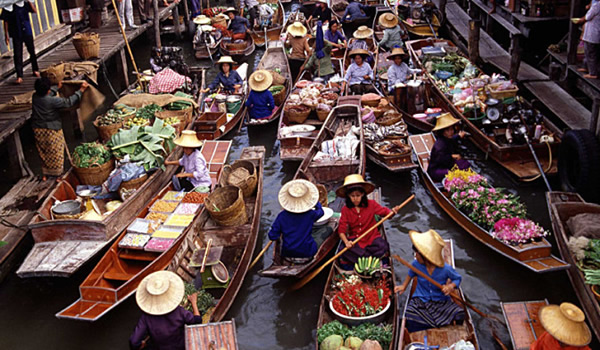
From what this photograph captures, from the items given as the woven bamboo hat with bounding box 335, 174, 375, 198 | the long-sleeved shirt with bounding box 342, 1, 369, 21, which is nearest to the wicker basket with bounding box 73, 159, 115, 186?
the woven bamboo hat with bounding box 335, 174, 375, 198

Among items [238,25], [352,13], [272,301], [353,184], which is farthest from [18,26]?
[352,13]

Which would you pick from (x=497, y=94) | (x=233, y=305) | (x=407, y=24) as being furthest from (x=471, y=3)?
(x=233, y=305)

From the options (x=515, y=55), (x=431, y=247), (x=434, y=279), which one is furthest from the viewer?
(x=515, y=55)

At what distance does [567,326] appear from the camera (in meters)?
4.99

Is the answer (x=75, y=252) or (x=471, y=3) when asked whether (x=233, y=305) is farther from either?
(x=471, y=3)

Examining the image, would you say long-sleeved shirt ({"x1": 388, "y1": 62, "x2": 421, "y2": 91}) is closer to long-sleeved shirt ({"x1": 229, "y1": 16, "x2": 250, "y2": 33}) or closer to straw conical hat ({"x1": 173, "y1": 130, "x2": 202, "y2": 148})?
straw conical hat ({"x1": 173, "y1": 130, "x2": 202, "y2": 148})

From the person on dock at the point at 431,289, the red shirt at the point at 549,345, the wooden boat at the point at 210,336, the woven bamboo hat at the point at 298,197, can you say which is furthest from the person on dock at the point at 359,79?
the red shirt at the point at 549,345

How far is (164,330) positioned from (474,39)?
11680 mm

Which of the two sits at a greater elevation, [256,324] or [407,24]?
[407,24]

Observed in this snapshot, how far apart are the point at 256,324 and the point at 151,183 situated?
3.34m

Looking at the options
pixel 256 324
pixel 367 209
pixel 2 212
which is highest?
pixel 367 209

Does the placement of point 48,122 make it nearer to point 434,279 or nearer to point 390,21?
point 434,279

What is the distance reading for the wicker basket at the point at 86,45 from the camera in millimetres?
13188

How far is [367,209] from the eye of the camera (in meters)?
7.51
